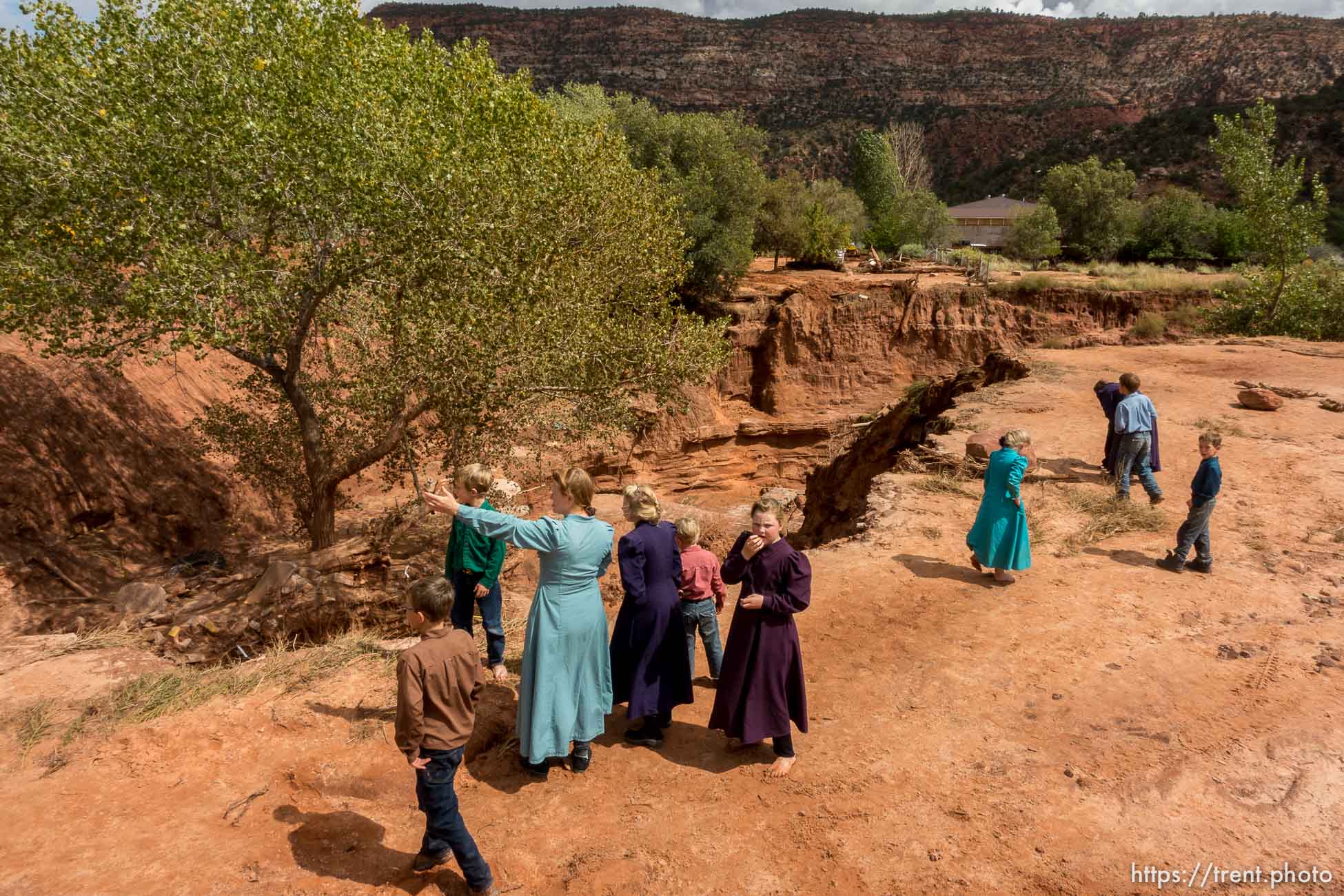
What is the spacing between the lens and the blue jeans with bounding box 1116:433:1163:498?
9.33 metres

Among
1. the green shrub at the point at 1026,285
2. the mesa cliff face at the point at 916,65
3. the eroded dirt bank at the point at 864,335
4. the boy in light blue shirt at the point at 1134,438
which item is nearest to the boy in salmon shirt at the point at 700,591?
the boy in light blue shirt at the point at 1134,438

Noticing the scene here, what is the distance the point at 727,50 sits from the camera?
325ft

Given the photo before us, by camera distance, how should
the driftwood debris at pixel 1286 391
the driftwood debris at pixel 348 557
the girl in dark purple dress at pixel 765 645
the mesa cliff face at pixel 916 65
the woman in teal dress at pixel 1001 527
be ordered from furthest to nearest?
1. the mesa cliff face at pixel 916 65
2. the driftwood debris at pixel 1286 391
3. the driftwood debris at pixel 348 557
4. the woman in teal dress at pixel 1001 527
5. the girl in dark purple dress at pixel 765 645

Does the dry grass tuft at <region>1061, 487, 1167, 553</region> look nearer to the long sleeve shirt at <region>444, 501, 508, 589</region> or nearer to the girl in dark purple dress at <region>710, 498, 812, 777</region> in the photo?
the girl in dark purple dress at <region>710, 498, 812, 777</region>

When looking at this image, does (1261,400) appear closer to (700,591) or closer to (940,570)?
(940,570)

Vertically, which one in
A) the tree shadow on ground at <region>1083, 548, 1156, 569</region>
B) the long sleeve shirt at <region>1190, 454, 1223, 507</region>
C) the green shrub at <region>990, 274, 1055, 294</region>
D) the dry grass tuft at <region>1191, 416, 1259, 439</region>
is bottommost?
the tree shadow on ground at <region>1083, 548, 1156, 569</region>

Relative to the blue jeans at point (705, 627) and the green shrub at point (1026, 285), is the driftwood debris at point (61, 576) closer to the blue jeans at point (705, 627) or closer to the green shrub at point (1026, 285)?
the blue jeans at point (705, 627)

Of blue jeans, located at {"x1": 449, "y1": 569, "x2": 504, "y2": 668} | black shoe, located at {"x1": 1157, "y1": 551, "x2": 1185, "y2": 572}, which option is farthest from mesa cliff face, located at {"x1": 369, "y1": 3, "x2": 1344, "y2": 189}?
blue jeans, located at {"x1": 449, "y1": 569, "x2": 504, "y2": 668}

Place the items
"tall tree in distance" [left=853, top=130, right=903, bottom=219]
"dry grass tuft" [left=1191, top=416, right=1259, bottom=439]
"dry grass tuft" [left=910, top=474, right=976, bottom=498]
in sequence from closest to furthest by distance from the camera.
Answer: "dry grass tuft" [left=910, top=474, right=976, bottom=498] → "dry grass tuft" [left=1191, top=416, right=1259, bottom=439] → "tall tree in distance" [left=853, top=130, right=903, bottom=219]

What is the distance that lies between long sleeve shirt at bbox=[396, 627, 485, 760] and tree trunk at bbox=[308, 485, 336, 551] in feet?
24.9

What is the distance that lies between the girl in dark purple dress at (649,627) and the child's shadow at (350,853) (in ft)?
4.88

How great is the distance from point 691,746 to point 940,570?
4.05 metres

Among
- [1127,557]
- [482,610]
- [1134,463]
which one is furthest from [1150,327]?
[482,610]

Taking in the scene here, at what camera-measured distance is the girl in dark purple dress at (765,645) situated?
4441 mm
